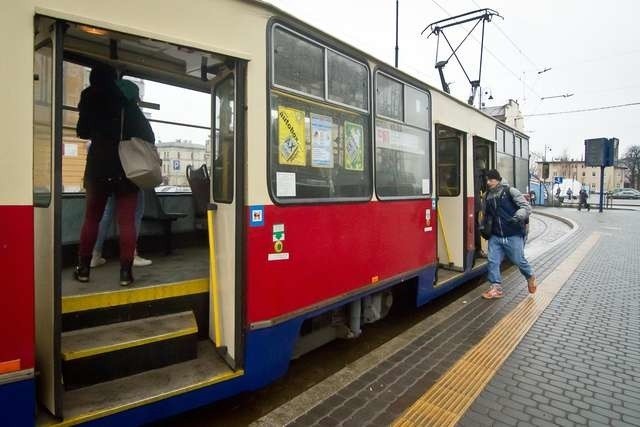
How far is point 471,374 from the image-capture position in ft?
11.5

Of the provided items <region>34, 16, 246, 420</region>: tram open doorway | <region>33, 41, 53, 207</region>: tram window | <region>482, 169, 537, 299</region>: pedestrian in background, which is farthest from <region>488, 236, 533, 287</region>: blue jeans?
<region>33, 41, 53, 207</region>: tram window

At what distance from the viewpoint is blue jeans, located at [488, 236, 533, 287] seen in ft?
19.4

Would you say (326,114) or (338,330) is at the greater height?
(326,114)

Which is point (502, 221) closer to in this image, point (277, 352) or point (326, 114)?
point (326, 114)

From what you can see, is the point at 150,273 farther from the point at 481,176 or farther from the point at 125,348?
the point at 481,176

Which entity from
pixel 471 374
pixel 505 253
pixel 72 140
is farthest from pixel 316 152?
pixel 505 253

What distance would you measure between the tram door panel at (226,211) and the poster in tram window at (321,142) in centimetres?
63

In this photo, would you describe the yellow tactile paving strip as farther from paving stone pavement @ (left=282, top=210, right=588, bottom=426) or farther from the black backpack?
the black backpack

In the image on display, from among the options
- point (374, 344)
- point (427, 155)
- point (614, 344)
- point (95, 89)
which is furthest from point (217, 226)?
point (614, 344)

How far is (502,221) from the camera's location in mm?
5945

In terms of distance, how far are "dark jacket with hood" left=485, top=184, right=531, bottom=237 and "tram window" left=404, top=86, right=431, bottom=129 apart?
167cm

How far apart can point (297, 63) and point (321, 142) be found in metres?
0.61

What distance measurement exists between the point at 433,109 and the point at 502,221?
6.55 ft

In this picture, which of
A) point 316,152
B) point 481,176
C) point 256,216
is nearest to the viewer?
point 256,216
